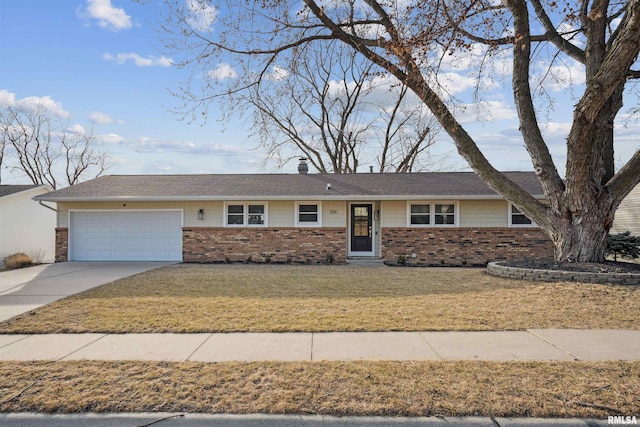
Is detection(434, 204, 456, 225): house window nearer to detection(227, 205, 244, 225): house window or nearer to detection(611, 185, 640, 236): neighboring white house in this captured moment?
detection(227, 205, 244, 225): house window

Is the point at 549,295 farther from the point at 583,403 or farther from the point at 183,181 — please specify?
the point at 183,181

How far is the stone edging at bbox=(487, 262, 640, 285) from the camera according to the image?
9.27 metres

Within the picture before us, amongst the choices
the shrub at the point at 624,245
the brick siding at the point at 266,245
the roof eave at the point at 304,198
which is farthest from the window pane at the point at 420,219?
the shrub at the point at 624,245

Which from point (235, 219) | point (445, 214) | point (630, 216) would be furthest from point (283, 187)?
point (630, 216)

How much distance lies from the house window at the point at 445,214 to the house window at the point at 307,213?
14.6 ft

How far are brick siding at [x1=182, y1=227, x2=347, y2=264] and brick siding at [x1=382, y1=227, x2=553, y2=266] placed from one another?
2.01 meters

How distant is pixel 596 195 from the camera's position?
35.9 feet

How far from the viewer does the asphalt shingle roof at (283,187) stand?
1494 cm

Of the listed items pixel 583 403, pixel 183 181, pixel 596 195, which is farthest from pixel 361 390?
pixel 183 181

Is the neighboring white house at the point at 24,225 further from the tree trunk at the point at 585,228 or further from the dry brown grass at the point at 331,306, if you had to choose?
the tree trunk at the point at 585,228

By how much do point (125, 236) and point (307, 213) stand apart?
280 inches

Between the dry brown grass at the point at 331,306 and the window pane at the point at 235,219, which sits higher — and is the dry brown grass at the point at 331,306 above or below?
below

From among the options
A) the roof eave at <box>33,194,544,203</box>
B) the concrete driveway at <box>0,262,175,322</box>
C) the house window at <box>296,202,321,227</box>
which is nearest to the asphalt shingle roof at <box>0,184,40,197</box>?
the roof eave at <box>33,194,544,203</box>

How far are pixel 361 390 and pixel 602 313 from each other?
17.6ft
